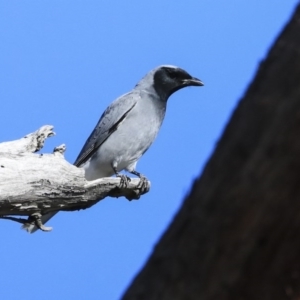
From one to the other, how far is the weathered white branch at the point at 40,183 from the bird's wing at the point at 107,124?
202 centimetres

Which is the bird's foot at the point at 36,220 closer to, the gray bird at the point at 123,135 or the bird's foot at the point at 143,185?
the bird's foot at the point at 143,185

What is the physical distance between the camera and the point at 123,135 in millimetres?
8750

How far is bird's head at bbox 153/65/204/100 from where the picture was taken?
984 centimetres

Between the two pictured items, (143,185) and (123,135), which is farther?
(123,135)

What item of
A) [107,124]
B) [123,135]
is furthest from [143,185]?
[107,124]

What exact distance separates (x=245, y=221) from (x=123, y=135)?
23.1 feet

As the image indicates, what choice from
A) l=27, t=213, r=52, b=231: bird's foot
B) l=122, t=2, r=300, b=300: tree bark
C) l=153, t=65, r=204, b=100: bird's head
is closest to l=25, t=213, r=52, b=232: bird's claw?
l=27, t=213, r=52, b=231: bird's foot

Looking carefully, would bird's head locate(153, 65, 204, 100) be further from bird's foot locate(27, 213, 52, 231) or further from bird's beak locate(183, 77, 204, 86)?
bird's foot locate(27, 213, 52, 231)

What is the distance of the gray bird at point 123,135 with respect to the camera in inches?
343

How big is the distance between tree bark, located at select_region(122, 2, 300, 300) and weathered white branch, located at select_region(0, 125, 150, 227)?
4.40 m

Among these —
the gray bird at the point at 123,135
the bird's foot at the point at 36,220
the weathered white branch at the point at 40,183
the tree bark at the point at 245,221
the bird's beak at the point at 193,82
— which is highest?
the bird's beak at the point at 193,82

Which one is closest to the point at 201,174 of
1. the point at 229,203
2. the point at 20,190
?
the point at 229,203

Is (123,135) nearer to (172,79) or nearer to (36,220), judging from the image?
(172,79)

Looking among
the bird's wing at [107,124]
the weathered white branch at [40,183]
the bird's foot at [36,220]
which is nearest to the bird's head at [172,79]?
the bird's wing at [107,124]
